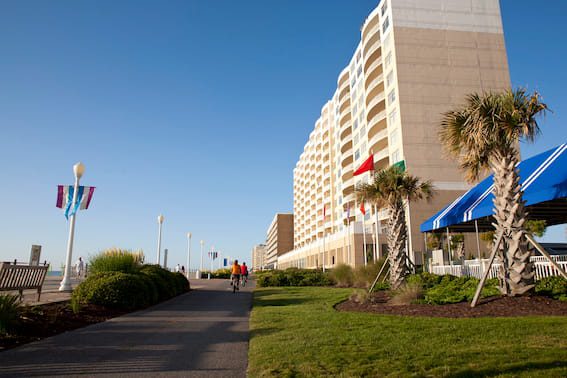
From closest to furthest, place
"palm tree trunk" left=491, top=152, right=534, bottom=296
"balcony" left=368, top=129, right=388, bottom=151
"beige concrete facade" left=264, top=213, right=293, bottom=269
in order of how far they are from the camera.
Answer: "palm tree trunk" left=491, top=152, right=534, bottom=296 → "balcony" left=368, top=129, right=388, bottom=151 → "beige concrete facade" left=264, top=213, right=293, bottom=269

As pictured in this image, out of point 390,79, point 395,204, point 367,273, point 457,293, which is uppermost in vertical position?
point 390,79

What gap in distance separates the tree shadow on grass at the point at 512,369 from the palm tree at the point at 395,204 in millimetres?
11155

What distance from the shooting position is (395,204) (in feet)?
54.2

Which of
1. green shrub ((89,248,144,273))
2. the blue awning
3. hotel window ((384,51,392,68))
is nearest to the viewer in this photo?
the blue awning

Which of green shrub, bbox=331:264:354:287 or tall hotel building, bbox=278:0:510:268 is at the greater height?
tall hotel building, bbox=278:0:510:268

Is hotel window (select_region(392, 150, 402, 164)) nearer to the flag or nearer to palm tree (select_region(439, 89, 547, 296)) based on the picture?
palm tree (select_region(439, 89, 547, 296))

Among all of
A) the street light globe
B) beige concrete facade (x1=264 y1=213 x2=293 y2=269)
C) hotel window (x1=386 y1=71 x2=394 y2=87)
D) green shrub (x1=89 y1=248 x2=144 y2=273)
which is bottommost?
green shrub (x1=89 y1=248 x2=144 y2=273)

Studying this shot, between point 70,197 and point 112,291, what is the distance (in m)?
9.69

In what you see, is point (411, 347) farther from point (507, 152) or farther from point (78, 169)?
point (78, 169)

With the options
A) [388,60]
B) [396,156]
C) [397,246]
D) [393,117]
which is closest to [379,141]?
[393,117]

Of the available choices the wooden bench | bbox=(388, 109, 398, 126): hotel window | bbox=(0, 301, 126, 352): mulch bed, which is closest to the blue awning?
bbox=(0, 301, 126, 352): mulch bed

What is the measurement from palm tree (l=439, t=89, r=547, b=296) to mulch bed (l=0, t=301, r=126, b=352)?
1063cm

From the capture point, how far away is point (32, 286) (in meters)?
11.2

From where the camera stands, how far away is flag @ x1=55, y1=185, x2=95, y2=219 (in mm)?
18125
